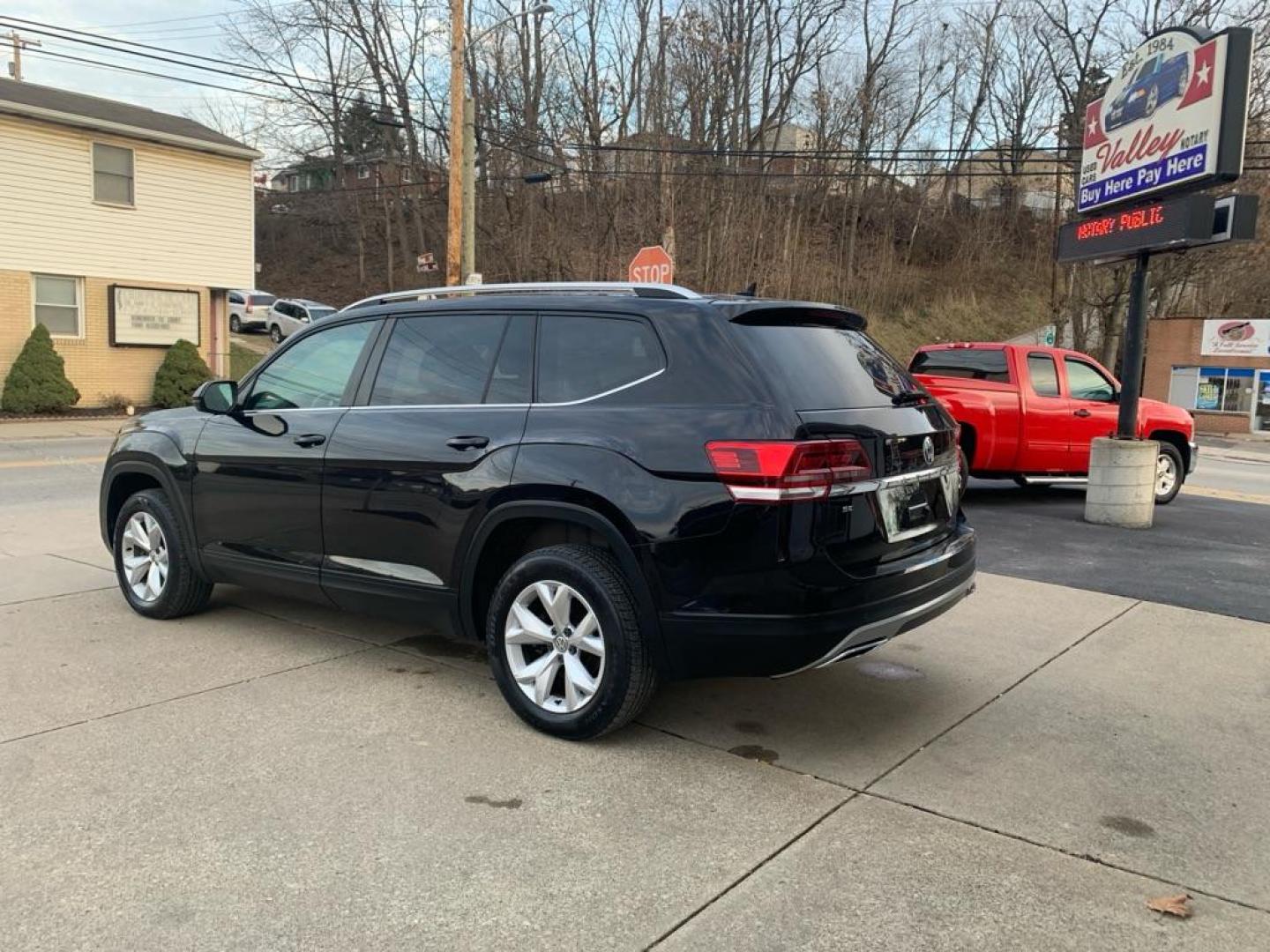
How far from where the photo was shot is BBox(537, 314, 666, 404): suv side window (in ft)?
13.1

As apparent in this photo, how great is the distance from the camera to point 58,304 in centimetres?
2080

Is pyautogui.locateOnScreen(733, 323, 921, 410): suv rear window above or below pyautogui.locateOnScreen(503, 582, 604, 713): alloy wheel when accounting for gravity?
above

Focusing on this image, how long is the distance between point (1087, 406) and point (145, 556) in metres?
9.61

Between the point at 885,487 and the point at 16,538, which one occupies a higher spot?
the point at 885,487

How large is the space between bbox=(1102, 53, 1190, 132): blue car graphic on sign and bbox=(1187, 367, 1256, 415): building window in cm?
2218

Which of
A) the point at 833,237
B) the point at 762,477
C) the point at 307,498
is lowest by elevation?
the point at 307,498

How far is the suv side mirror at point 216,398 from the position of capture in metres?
5.43

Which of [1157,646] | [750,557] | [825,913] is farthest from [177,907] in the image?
[1157,646]

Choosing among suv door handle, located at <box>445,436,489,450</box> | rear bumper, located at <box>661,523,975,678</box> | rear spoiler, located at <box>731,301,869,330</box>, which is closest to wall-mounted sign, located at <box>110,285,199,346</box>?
suv door handle, located at <box>445,436,489,450</box>

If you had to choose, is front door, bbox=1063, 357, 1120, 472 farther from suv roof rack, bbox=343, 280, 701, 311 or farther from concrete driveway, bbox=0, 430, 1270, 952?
suv roof rack, bbox=343, 280, 701, 311

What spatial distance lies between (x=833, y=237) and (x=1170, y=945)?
1617 inches

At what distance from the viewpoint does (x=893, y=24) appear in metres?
41.0

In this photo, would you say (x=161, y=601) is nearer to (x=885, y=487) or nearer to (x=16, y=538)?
(x=16, y=538)

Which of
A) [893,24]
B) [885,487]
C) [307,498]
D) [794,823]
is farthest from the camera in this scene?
[893,24]
